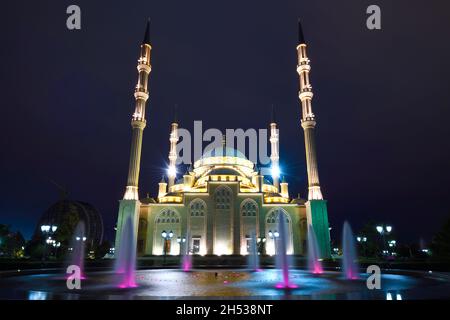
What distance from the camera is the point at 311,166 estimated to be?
129ft

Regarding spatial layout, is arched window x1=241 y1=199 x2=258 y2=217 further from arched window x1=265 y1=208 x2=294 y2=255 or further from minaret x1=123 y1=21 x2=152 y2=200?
minaret x1=123 y1=21 x2=152 y2=200

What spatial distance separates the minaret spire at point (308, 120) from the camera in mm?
38500

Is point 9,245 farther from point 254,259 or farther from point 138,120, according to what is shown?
point 254,259

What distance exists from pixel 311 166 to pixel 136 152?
23.1 m

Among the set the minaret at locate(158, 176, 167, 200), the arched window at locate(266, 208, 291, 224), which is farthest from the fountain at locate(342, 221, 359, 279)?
the minaret at locate(158, 176, 167, 200)

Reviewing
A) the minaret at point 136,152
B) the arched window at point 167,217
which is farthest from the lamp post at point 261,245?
the minaret at point 136,152

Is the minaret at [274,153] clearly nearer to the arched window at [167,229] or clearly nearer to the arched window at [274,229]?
the arched window at [274,229]

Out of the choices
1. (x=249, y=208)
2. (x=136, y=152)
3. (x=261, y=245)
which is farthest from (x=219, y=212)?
(x=136, y=152)

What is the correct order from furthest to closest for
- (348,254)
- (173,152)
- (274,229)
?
1. (173,152)
2. (274,229)
3. (348,254)

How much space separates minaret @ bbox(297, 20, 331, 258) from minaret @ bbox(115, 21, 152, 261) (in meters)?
22.0

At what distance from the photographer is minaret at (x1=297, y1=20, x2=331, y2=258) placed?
121 ft
